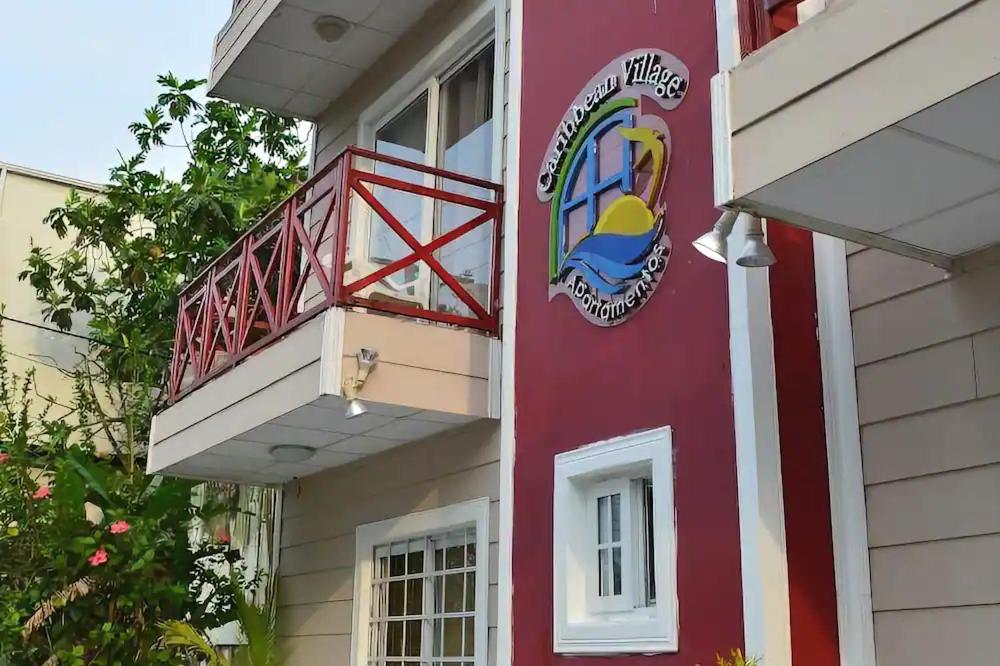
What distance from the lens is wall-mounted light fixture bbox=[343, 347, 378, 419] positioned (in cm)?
509

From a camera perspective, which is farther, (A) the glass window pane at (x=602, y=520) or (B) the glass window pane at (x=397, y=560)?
(B) the glass window pane at (x=397, y=560)

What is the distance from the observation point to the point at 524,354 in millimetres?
5277

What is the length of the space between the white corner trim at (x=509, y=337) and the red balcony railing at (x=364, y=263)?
139mm

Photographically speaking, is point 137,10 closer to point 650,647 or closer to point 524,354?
point 524,354

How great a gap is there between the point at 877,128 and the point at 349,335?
118 inches

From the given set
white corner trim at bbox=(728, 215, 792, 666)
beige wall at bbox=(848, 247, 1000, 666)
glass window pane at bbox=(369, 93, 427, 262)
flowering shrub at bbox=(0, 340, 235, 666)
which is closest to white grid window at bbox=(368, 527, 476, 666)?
flowering shrub at bbox=(0, 340, 235, 666)

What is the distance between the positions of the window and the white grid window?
1.34 meters

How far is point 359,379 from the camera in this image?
511cm

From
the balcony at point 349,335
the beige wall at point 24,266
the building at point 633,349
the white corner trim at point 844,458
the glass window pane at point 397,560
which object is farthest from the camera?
the beige wall at point 24,266

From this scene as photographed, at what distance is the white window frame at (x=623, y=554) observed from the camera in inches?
161

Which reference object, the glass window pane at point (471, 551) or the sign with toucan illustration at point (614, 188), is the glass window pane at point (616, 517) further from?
the glass window pane at point (471, 551)

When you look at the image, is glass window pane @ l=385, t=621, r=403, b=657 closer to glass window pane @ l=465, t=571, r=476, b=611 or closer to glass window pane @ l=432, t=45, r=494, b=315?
glass window pane @ l=465, t=571, r=476, b=611

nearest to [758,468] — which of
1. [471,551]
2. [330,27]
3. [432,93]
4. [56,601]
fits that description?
[471,551]

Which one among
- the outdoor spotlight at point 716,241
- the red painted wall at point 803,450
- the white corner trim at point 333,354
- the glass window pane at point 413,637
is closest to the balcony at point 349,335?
the white corner trim at point 333,354
